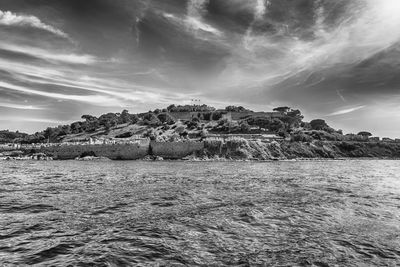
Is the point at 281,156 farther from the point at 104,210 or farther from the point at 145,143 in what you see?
the point at 104,210

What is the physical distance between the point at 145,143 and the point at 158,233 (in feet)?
199

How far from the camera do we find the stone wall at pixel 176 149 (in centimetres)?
6588

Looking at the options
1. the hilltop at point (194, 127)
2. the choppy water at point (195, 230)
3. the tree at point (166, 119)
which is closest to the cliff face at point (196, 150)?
the hilltop at point (194, 127)

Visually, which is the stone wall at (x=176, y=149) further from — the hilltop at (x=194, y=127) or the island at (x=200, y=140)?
the hilltop at (x=194, y=127)

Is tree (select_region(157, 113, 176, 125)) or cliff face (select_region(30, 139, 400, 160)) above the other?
tree (select_region(157, 113, 176, 125))

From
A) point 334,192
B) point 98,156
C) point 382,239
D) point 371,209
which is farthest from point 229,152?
point 382,239

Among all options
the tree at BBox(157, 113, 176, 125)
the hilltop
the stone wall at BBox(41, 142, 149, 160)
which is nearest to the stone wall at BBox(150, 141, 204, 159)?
the stone wall at BBox(41, 142, 149, 160)

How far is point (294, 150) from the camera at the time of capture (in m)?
74.6

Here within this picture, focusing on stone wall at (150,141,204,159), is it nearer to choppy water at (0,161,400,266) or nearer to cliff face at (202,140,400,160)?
cliff face at (202,140,400,160)

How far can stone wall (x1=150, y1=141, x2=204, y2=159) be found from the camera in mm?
65875

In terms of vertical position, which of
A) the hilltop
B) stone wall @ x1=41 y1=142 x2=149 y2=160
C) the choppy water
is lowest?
the choppy water

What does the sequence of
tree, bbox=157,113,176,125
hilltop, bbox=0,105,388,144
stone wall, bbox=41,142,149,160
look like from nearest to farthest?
stone wall, bbox=41,142,149,160
hilltop, bbox=0,105,388,144
tree, bbox=157,113,176,125

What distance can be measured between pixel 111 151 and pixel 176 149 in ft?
48.9

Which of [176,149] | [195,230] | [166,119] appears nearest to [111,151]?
[176,149]
